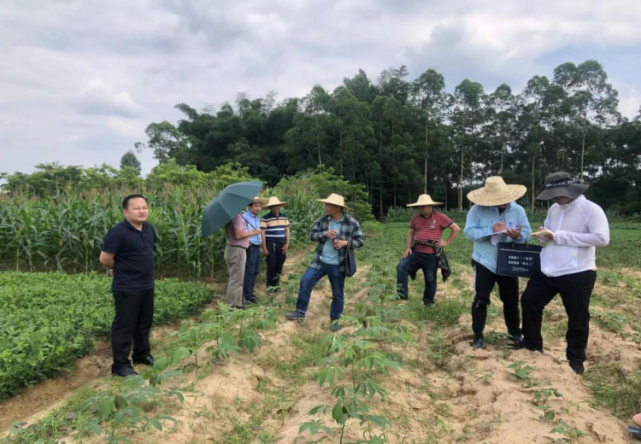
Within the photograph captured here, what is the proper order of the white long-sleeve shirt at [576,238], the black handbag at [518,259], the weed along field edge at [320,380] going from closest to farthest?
the weed along field edge at [320,380] → the white long-sleeve shirt at [576,238] → the black handbag at [518,259]

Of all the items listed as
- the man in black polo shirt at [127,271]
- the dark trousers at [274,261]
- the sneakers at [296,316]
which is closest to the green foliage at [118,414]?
the man in black polo shirt at [127,271]

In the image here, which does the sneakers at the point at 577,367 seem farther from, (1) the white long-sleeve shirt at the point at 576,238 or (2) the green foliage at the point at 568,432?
(2) the green foliage at the point at 568,432

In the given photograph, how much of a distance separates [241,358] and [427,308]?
3.12 metres

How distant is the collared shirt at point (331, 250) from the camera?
5.13 m

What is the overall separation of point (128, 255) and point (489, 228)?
364 centimetres

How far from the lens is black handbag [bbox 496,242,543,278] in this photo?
4.12 meters

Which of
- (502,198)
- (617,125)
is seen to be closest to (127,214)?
(502,198)

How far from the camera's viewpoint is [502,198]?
438 centimetres

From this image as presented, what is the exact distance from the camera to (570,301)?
150 inches

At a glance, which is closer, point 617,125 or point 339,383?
point 339,383

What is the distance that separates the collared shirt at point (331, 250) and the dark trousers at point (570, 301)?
2.11 metres

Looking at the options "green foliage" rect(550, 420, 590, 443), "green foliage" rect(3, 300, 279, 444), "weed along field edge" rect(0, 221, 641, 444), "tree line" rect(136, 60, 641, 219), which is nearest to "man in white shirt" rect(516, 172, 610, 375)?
"weed along field edge" rect(0, 221, 641, 444)

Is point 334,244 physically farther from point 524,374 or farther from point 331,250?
point 524,374

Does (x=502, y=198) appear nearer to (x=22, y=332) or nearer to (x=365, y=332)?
(x=365, y=332)
